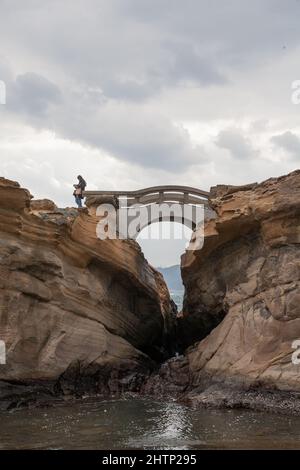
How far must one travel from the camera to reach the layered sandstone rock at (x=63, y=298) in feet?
45.9

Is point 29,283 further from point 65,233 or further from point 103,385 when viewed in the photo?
point 103,385

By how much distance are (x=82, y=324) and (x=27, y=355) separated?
76.1 inches

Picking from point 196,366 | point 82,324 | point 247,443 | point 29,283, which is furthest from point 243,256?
point 247,443

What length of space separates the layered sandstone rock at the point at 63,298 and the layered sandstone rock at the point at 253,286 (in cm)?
224

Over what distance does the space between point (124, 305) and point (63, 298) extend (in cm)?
352

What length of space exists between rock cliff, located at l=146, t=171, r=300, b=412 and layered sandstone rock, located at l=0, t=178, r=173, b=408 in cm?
170

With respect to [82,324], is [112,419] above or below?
below

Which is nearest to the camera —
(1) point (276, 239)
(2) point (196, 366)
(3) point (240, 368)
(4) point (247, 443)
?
(4) point (247, 443)

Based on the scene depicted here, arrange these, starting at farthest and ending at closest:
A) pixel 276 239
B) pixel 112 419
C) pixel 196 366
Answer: pixel 196 366 < pixel 276 239 < pixel 112 419

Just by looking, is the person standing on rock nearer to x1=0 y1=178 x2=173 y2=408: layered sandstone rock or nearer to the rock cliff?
x1=0 y1=178 x2=173 y2=408: layered sandstone rock

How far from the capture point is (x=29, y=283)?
1440 centimetres
